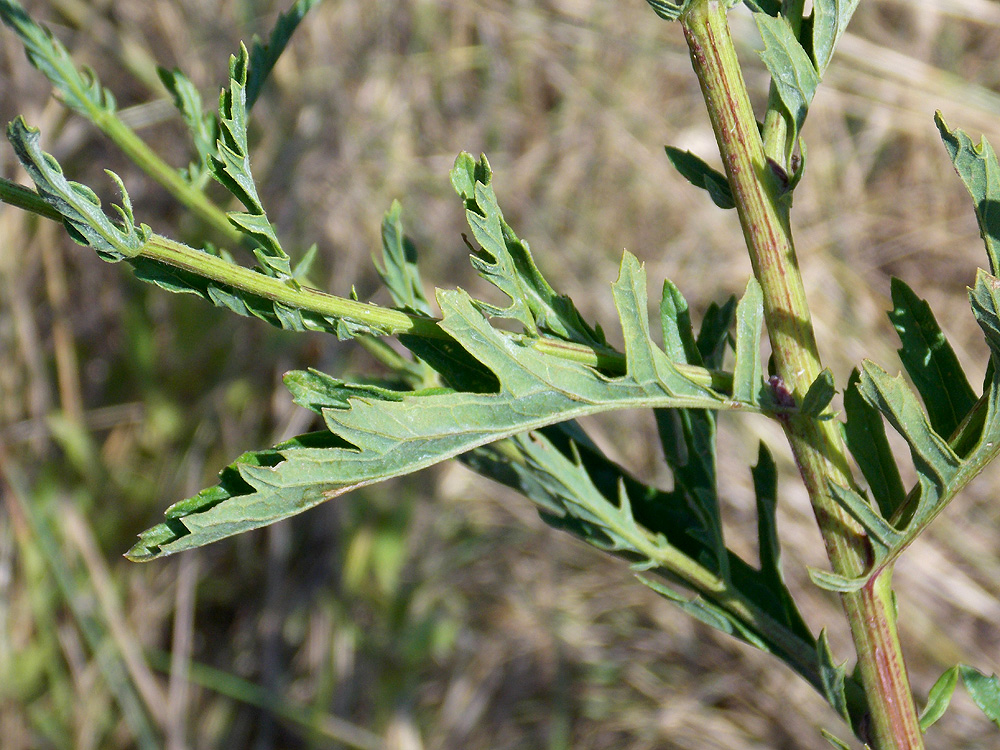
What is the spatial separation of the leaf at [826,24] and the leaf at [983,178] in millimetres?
87

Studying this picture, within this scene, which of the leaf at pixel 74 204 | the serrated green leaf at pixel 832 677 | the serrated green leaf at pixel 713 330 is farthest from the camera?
the serrated green leaf at pixel 713 330

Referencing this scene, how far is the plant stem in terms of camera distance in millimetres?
534

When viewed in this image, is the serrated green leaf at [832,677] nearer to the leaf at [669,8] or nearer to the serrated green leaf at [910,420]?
the serrated green leaf at [910,420]

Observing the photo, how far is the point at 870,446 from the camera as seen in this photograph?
644 mm

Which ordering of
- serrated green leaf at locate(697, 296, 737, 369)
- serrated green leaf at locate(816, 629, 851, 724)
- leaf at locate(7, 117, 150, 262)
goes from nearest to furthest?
leaf at locate(7, 117, 150, 262)
serrated green leaf at locate(816, 629, 851, 724)
serrated green leaf at locate(697, 296, 737, 369)

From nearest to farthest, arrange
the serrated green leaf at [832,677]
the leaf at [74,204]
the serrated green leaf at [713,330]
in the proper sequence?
the leaf at [74,204] < the serrated green leaf at [832,677] < the serrated green leaf at [713,330]

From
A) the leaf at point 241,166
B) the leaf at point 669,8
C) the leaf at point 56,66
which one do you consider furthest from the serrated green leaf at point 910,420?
the leaf at point 56,66

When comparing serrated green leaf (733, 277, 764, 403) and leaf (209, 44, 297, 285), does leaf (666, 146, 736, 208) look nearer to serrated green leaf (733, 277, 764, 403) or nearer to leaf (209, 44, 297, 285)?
serrated green leaf (733, 277, 764, 403)

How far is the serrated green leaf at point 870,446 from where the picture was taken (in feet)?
2.10

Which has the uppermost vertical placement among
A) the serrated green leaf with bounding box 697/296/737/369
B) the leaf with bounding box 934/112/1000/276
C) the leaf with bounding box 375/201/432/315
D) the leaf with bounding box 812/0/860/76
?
the leaf with bounding box 812/0/860/76

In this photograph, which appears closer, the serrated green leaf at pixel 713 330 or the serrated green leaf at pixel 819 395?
the serrated green leaf at pixel 819 395

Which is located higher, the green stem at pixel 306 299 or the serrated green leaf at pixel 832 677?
the green stem at pixel 306 299

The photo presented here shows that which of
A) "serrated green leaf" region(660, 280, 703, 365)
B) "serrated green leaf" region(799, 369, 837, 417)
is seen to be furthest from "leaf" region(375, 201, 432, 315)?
"serrated green leaf" region(799, 369, 837, 417)

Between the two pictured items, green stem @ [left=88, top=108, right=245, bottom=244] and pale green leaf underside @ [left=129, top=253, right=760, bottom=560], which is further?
green stem @ [left=88, top=108, right=245, bottom=244]
